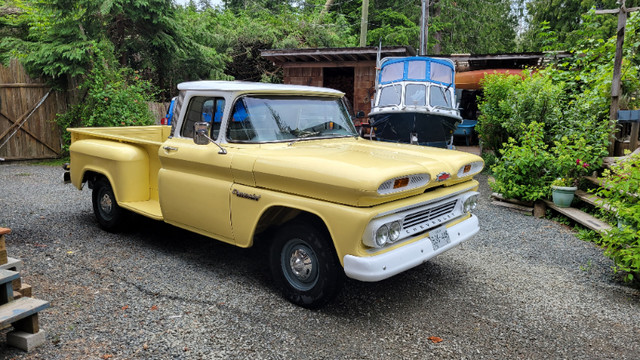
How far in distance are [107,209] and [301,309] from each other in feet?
10.8

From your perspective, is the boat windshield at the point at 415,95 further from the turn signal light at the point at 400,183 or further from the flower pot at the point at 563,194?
the turn signal light at the point at 400,183

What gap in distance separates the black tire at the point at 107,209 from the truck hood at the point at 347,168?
2557 mm

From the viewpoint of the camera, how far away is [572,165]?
6.98 meters

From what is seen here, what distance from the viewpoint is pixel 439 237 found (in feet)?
12.8

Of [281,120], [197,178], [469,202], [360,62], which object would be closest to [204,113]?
[197,178]

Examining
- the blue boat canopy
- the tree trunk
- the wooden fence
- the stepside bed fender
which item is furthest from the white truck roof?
the tree trunk

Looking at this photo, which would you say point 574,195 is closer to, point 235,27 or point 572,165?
point 572,165

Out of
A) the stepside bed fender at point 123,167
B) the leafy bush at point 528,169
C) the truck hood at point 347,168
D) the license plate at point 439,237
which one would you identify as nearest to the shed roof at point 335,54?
the leafy bush at point 528,169

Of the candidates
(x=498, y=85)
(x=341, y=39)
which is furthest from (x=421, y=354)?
(x=341, y=39)

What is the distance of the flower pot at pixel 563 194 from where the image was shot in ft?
22.8

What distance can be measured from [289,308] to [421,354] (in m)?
1.19

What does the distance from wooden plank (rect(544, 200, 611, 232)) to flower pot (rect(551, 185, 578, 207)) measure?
8cm

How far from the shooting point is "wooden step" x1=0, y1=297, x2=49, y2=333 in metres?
2.95

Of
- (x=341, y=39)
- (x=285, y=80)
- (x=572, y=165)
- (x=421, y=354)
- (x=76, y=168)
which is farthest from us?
(x=341, y=39)
